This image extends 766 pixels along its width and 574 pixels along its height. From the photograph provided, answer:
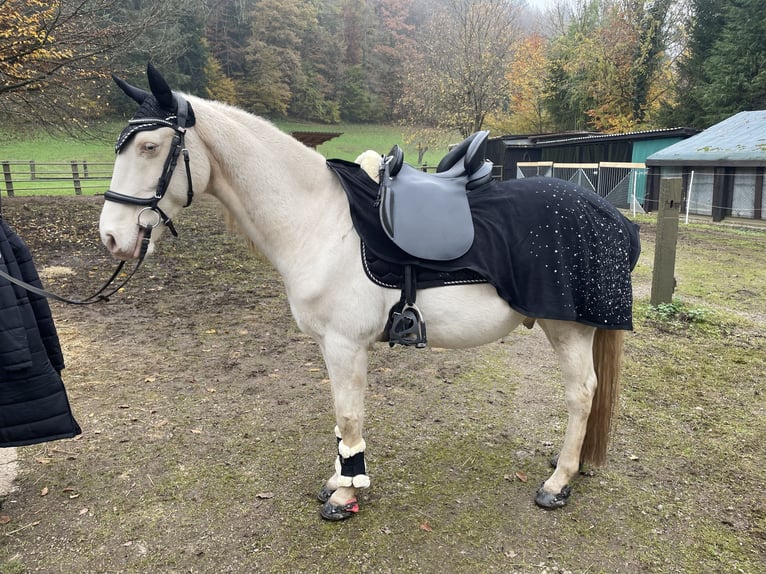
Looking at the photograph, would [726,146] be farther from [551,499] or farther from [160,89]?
[160,89]

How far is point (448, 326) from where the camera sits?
93.0 inches

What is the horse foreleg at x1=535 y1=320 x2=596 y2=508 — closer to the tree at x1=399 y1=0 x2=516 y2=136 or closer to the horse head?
the horse head

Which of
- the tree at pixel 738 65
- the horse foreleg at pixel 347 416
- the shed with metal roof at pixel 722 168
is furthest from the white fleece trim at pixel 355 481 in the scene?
the tree at pixel 738 65

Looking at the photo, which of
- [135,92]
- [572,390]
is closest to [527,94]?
[572,390]

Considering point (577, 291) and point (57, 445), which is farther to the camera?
point (57, 445)

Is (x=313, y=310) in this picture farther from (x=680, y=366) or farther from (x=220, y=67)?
(x=220, y=67)

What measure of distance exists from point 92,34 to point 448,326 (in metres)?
8.71

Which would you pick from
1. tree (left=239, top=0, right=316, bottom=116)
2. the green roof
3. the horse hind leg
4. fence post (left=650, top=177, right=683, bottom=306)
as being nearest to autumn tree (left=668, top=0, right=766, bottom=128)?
the green roof

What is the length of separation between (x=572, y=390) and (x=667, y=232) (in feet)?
12.1

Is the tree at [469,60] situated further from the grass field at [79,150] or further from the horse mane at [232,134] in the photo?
the horse mane at [232,134]

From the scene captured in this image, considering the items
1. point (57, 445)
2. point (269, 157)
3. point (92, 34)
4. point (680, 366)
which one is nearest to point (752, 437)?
point (680, 366)

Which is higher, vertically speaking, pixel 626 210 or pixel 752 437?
pixel 626 210

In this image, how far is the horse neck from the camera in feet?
7.20

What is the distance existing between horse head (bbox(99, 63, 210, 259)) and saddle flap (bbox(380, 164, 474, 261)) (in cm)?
92
